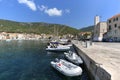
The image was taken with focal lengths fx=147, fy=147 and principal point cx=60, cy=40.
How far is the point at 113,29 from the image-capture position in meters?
67.1

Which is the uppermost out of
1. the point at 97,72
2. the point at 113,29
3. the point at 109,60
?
the point at 113,29

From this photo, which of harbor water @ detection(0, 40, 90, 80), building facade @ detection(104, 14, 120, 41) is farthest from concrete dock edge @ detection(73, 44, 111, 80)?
building facade @ detection(104, 14, 120, 41)

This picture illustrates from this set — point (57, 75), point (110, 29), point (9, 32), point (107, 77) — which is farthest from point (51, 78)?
point (9, 32)

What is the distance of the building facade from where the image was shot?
63.6 meters

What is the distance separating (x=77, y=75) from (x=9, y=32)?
7719 inches

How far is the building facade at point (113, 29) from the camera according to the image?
6359 centimetres

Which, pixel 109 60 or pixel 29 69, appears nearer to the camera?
pixel 109 60

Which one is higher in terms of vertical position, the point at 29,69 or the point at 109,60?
the point at 109,60

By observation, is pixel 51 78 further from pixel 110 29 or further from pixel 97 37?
pixel 97 37

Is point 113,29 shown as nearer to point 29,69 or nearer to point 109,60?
point 29,69

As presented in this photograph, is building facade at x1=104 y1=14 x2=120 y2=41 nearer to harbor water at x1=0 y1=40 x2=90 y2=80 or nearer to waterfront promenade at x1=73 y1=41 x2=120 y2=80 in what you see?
harbor water at x1=0 y1=40 x2=90 y2=80

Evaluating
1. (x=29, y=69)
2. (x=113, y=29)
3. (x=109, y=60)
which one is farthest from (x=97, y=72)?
(x=113, y=29)

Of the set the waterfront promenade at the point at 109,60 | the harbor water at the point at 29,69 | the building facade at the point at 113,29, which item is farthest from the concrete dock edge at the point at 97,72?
the building facade at the point at 113,29

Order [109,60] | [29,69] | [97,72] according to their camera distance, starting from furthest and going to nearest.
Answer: [29,69], [109,60], [97,72]
